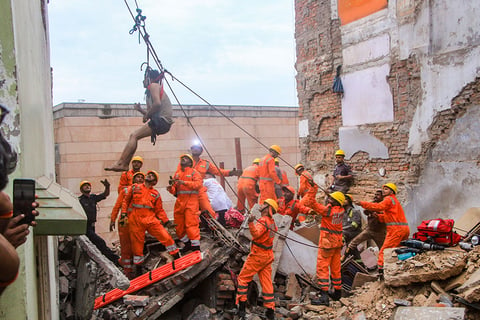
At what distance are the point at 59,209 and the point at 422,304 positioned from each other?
5.15 meters

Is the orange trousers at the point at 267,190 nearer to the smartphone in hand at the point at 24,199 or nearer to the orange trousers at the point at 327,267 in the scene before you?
the orange trousers at the point at 327,267

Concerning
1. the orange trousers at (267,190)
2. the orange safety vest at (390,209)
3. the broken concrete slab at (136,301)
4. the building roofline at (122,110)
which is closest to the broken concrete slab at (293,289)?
the orange safety vest at (390,209)

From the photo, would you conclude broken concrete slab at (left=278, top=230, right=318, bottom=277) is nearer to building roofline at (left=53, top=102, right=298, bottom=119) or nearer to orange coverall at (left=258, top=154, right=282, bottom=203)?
orange coverall at (left=258, top=154, right=282, bottom=203)

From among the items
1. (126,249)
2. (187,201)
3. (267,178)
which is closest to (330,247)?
(187,201)

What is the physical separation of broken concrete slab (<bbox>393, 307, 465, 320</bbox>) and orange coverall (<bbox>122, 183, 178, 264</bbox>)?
397 centimetres

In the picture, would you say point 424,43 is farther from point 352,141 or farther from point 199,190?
point 199,190

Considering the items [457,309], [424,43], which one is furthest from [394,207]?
[424,43]

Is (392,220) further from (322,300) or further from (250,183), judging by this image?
(250,183)

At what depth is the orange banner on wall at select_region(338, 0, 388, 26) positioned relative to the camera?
10289mm

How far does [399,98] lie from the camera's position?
32.7 feet

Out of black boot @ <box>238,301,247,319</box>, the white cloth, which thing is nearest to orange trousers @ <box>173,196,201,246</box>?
the white cloth

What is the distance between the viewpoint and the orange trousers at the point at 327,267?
761cm

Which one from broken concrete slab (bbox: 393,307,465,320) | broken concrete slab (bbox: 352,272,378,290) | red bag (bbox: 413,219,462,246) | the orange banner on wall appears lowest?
broken concrete slab (bbox: 352,272,378,290)

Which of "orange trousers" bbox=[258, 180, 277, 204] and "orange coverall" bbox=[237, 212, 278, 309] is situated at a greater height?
"orange trousers" bbox=[258, 180, 277, 204]
